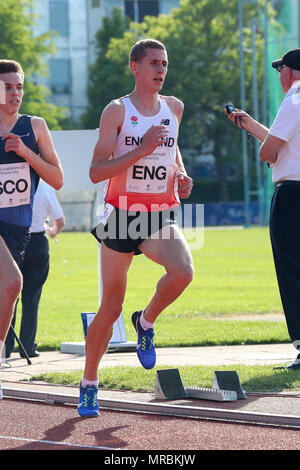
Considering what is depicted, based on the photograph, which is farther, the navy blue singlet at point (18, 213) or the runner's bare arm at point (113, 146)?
the navy blue singlet at point (18, 213)

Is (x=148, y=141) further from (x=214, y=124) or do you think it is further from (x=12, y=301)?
(x=214, y=124)

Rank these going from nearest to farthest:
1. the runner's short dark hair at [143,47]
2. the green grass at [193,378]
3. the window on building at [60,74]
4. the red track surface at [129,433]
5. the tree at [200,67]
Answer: the red track surface at [129,433] → the runner's short dark hair at [143,47] → the green grass at [193,378] → the tree at [200,67] → the window on building at [60,74]

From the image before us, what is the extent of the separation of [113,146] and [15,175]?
0.91 m

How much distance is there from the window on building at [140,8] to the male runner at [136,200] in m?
77.1

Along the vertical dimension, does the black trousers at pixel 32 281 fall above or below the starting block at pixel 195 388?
below

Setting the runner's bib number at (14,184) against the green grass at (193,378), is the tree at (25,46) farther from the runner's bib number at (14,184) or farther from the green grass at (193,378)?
the runner's bib number at (14,184)

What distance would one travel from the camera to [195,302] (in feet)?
56.6

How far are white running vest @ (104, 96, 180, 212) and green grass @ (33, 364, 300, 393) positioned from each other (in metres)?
1.65

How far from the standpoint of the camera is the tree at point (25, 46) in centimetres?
5422

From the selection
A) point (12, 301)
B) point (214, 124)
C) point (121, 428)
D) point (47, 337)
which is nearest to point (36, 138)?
point (12, 301)

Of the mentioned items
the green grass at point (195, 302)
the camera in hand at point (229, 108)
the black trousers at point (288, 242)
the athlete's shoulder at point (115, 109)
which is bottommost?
the green grass at point (195, 302)

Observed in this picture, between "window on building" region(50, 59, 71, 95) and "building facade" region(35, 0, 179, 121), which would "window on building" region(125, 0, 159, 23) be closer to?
"building facade" region(35, 0, 179, 121)

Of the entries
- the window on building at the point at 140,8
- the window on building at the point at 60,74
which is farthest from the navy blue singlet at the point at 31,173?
the window on building at the point at 140,8

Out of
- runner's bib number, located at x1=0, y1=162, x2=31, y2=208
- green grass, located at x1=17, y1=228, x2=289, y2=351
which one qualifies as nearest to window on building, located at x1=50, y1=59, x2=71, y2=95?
green grass, located at x1=17, y1=228, x2=289, y2=351
